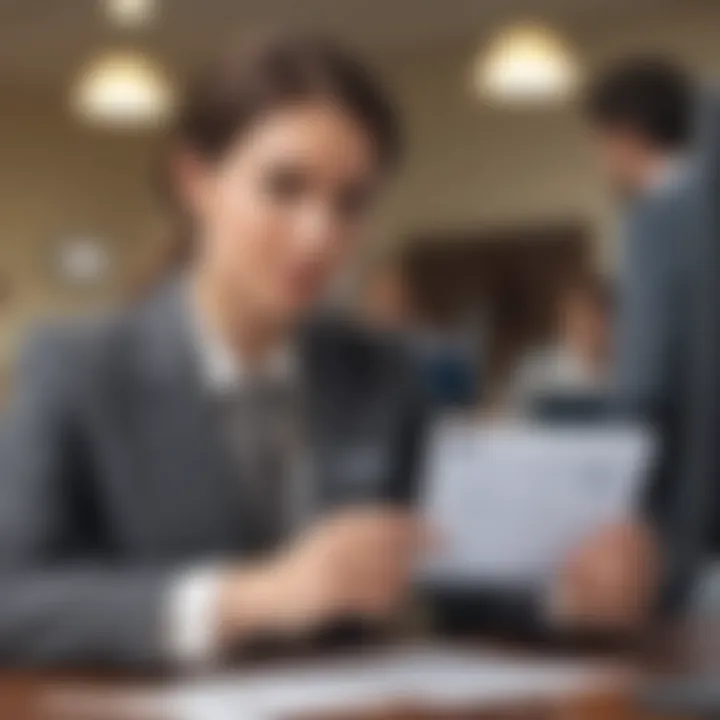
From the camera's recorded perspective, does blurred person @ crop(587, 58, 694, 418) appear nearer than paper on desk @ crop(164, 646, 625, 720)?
No

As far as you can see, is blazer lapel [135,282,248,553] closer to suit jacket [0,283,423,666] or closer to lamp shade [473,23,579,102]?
suit jacket [0,283,423,666]

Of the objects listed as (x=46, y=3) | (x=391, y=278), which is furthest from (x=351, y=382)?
(x=46, y=3)

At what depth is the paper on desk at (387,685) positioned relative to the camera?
113cm

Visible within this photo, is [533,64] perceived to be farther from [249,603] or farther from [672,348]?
[249,603]

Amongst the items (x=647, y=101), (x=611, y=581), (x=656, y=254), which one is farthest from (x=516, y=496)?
(x=647, y=101)

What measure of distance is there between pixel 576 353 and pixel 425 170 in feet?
0.57

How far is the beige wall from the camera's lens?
116 cm

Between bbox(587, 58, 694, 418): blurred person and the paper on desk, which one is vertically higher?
bbox(587, 58, 694, 418): blurred person

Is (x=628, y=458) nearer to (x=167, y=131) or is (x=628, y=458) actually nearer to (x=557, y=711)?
(x=557, y=711)

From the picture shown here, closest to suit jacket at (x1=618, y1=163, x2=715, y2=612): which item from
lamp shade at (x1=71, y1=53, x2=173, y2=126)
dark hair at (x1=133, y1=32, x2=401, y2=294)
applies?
dark hair at (x1=133, y1=32, x2=401, y2=294)

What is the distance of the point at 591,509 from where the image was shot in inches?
49.3

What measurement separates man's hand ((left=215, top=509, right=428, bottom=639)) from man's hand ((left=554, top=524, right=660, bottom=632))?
0.13 metres

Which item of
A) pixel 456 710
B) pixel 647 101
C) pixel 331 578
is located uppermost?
pixel 647 101

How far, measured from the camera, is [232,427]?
119cm
